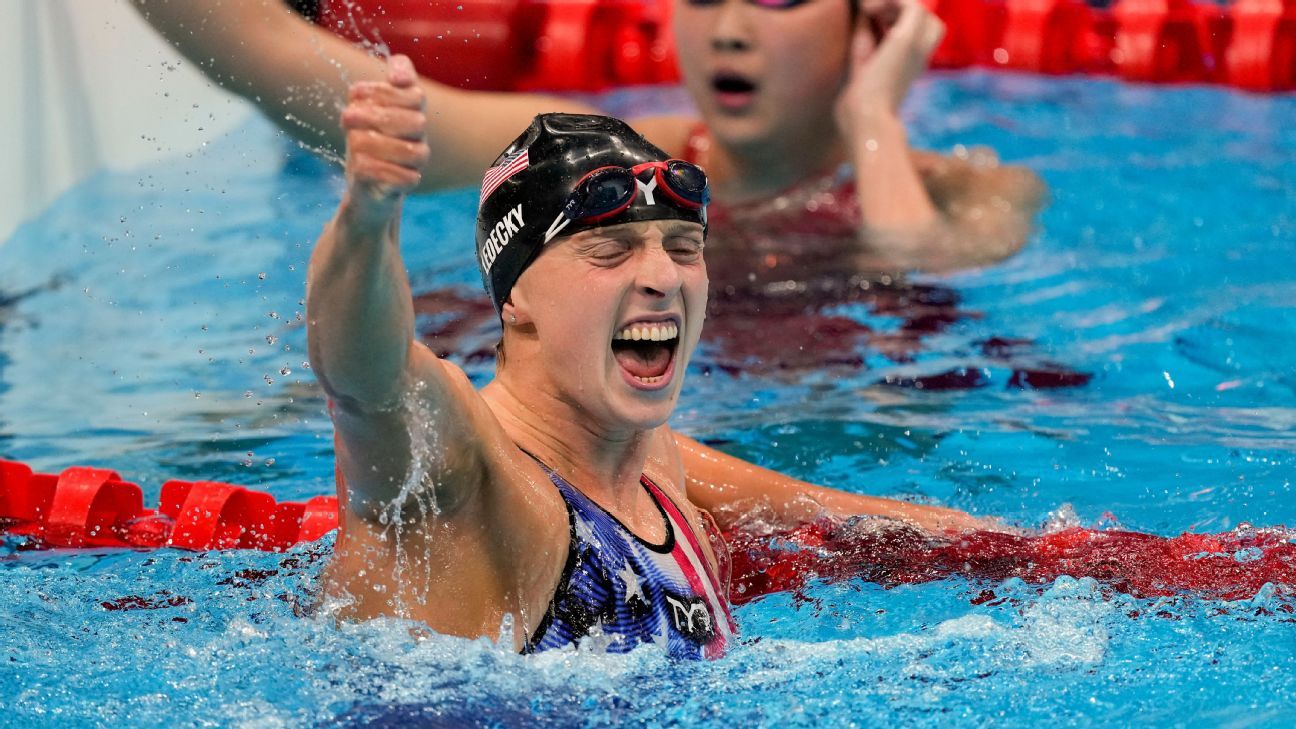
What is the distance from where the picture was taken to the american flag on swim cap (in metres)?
2.41

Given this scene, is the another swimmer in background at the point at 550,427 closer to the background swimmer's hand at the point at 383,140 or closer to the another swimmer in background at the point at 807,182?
the background swimmer's hand at the point at 383,140

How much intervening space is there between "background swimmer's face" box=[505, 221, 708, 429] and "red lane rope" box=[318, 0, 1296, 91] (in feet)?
16.7

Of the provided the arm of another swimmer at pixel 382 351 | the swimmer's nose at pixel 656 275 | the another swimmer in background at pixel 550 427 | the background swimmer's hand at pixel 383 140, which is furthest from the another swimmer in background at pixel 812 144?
the background swimmer's hand at pixel 383 140

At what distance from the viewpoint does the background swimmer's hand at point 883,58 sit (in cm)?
526

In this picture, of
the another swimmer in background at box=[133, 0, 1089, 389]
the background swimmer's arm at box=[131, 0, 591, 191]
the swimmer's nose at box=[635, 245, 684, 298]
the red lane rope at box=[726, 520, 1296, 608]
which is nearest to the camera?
the swimmer's nose at box=[635, 245, 684, 298]

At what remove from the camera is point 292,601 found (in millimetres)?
2693

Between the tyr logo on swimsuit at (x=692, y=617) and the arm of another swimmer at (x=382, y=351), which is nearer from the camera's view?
the arm of another swimmer at (x=382, y=351)

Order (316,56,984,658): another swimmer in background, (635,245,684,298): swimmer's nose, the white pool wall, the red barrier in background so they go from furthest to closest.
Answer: the red barrier in background → the white pool wall → (635,245,684,298): swimmer's nose → (316,56,984,658): another swimmer in background

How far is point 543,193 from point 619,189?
12cm

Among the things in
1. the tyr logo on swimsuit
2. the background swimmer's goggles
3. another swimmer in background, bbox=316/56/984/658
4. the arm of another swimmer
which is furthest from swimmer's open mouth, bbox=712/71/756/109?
the arm of another swimmer

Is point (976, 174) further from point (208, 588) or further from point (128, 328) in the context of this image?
point (208, 588)

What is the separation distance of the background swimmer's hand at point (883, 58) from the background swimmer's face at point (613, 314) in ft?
9.89

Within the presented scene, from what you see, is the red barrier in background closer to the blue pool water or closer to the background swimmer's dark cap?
the blue pool water

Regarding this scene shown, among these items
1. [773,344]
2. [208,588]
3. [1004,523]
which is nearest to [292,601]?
[208,588]
